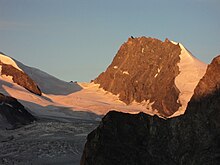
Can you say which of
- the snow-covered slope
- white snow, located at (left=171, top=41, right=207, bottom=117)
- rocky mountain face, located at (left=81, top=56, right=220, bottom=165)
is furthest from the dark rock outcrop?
rocky mountain face, located at (left=81, top=56, right=220, bottom=165)

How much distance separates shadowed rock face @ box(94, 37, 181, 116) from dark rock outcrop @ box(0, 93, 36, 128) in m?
30.0

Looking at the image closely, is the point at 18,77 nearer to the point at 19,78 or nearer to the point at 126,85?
the point at 19,78

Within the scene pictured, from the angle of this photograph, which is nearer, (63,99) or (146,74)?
(63,99)

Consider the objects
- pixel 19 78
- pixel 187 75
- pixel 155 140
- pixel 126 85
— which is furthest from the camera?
pixel 126 85

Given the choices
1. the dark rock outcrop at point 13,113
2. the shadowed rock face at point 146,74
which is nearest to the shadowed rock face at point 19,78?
the shadowed rock face at point 146,74

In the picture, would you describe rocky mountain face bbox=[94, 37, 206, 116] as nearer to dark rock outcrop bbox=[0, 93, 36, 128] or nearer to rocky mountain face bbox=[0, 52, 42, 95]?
rocky mountain face bbox=[0, 52, 42, 95]

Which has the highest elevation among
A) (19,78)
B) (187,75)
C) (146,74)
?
(146,74)

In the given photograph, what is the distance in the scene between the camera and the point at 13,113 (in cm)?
4791

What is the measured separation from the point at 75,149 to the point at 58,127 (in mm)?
14062

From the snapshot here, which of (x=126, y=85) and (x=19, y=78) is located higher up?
(x=126, y=85)

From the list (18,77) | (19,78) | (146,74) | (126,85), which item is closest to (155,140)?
(19,78)

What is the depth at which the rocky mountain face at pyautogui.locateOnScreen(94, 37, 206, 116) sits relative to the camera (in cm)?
7769

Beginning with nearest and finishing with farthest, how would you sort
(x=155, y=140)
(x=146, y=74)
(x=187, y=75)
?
(x=155, y=140) < (x=187, y=75) < (x=146, y=74)

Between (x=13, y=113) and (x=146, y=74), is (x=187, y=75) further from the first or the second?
(x=13, y=113)
